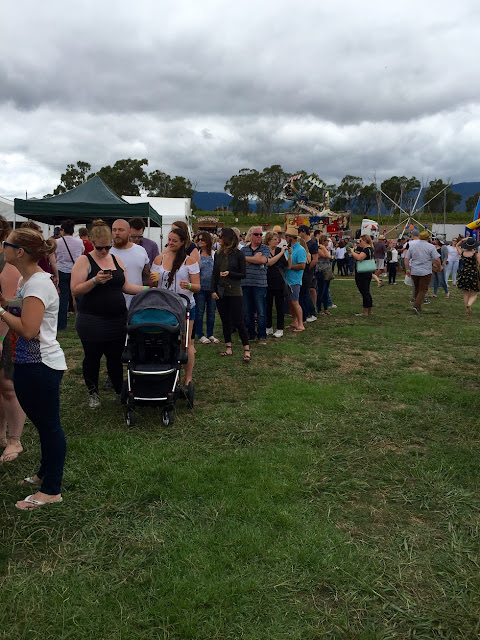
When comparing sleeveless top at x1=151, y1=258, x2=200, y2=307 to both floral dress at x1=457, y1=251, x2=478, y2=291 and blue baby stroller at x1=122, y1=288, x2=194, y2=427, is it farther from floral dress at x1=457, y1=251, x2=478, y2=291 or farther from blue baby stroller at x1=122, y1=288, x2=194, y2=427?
floral dress at x1=457, y1=251, x2=478, y2=291

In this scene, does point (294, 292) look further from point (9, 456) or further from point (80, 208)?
point (80, 208)

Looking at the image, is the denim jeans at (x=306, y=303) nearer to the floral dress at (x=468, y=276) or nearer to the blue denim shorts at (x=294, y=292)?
the blue denim shorts at (x=294, y=292)

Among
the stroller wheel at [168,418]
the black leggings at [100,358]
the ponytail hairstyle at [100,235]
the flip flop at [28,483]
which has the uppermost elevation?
the ponytail hairstyle at [100,235]

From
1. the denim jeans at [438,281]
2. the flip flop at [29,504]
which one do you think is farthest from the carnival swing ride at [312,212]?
the flip flop at [29,504]

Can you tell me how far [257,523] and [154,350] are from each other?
2.28 metres

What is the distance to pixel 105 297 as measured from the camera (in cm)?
458

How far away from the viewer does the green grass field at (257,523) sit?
7.57 ft

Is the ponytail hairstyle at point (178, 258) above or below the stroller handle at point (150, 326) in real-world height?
above

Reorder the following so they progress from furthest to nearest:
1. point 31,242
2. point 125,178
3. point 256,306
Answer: point 125,178 < point 256,306 < point 31,242

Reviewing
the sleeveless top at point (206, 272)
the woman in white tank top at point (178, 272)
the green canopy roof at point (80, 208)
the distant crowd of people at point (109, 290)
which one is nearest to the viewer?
the distant crowd of people at point (109, 290)

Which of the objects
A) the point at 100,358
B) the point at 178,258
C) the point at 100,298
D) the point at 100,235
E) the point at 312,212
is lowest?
the point at 100,358

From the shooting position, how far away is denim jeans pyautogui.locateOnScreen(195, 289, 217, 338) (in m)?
8.34

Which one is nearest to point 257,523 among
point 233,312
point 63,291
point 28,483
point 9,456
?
point 28,483

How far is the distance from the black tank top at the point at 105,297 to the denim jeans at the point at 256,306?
11.7 feet
